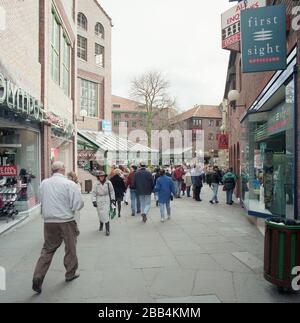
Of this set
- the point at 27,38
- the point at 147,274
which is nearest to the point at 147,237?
the point at 147,274

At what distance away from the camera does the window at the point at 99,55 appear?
3259 centimetres

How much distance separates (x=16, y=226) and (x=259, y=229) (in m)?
6.48

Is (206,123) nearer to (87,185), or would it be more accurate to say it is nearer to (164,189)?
(87,185)

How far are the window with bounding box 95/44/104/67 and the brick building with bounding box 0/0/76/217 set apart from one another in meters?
15.4

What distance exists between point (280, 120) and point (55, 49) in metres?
10.9

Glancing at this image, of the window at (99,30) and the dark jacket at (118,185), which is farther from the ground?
the window at (99,30)

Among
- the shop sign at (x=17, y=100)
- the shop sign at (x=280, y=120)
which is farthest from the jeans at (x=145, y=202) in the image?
the shop sign at (x=17, y=100)

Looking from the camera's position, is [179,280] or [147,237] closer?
[179,280]

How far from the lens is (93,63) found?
3189 cm

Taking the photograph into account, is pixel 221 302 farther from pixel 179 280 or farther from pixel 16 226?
pixel 16 226

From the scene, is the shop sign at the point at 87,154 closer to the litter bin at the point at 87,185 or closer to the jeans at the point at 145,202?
the litter bin at the point at 87,185

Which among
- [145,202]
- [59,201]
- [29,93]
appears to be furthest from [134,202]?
[59,201]

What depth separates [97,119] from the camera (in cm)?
3203

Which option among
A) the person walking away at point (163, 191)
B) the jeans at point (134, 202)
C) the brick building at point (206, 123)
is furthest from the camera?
the brick building at point (206, 123)
